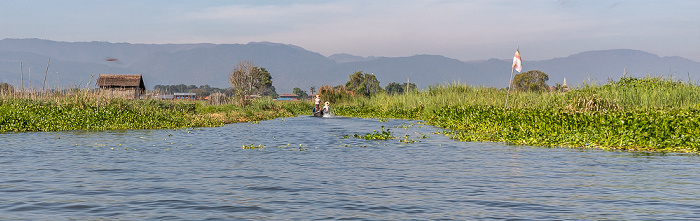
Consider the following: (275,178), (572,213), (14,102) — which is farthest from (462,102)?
(572,213)

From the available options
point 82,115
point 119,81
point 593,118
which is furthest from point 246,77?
point 593,118

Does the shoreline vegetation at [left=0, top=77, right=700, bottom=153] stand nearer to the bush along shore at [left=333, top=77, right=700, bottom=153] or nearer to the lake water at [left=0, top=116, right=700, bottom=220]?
the bush along shore at [left=333, top=77, right=700, bottom=153]

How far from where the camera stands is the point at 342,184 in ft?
35.6

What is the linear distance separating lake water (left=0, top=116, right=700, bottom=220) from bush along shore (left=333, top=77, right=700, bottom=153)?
62.5 inches

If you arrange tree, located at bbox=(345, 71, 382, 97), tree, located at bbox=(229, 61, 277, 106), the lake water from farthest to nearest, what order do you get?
1. tree, located at bbox=(345, 71, 382, 97)
2. tree, located at bbox=(229, 61, 277, 106)
3. the lake water

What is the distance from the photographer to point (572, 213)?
8.21 metres

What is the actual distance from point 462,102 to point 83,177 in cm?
2853

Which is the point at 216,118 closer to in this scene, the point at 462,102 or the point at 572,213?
the point at 462,102

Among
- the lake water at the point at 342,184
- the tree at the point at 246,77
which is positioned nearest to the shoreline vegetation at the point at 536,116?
the lake water at the point at 342,184

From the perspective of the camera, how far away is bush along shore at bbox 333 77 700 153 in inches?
688

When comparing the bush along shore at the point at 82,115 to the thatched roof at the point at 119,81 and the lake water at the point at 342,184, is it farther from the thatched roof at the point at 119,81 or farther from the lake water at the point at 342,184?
the thatched roof at the point at 119,81

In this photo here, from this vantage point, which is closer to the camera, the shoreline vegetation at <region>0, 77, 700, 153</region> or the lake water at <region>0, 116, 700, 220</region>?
the lake water at <region>0, 116, 700, 220</region>

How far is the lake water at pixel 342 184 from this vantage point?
27.2 feet

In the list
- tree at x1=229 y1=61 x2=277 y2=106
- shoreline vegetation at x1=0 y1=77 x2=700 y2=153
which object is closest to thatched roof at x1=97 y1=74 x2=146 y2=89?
shoreline vegetation at x1=0 y1=77 x2=700 y2=153
